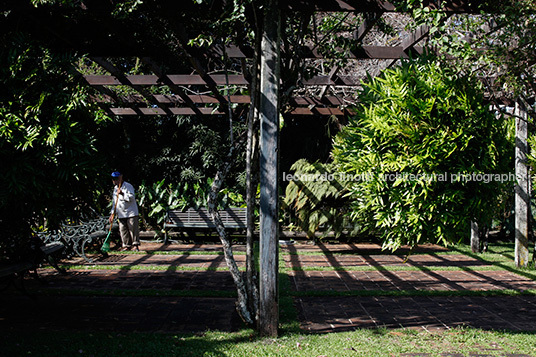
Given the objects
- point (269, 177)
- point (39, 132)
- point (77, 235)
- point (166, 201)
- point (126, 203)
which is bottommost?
point (77, 235)

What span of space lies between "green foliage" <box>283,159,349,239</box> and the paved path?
147 cm

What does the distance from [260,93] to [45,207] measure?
93.8 inches

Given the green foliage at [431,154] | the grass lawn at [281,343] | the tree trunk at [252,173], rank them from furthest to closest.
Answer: the tree trunk at [252,173] < the grass lawn at [281,343] < the green foliage at [431,154]

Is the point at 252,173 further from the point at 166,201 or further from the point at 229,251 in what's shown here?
the point at 166,201

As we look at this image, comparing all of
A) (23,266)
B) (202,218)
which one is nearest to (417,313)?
(23,266)

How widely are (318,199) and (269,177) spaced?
594cm

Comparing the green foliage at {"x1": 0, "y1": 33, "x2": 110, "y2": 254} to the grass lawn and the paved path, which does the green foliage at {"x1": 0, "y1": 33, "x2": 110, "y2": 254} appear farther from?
the paved path

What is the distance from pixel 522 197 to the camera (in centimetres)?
871

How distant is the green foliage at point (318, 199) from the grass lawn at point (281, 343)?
5.69 metres

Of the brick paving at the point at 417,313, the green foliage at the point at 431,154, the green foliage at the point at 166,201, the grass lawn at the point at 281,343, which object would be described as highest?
the green foliage at the point at 431,154

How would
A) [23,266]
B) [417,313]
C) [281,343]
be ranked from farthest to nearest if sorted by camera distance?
[417,313], [23,266], [281,343]

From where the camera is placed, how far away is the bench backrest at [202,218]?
37.6 ft

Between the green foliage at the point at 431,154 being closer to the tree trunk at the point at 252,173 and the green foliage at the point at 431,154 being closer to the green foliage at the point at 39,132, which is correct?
the tree trunk at the point at 252,173

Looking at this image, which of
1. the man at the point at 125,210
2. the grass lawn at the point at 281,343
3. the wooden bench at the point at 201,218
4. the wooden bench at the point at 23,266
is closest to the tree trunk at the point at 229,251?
the grass lawn at the point at 281,343
